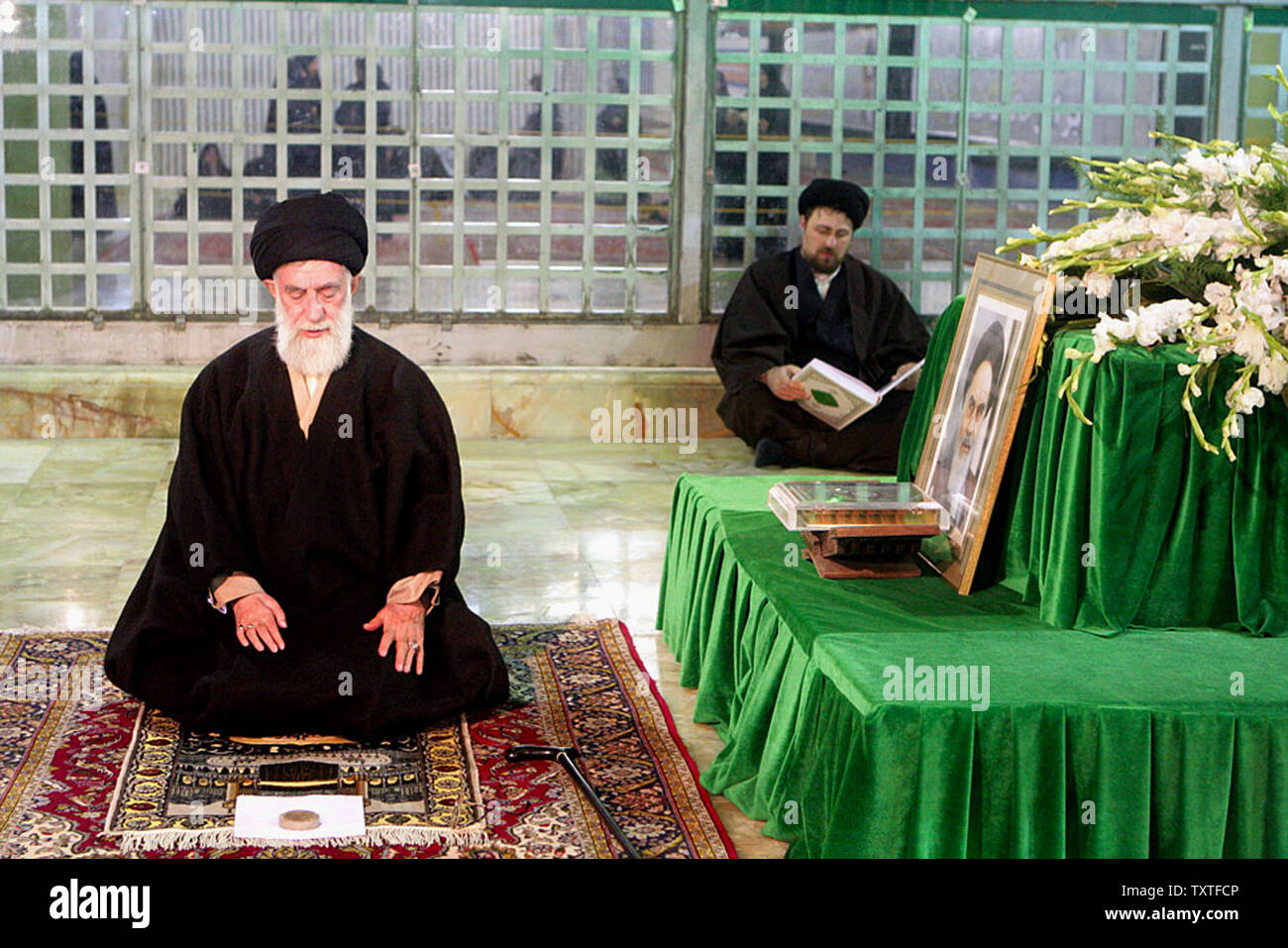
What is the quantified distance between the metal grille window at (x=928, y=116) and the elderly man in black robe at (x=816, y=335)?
1.87 feet

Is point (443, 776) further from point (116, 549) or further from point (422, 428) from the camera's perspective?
point (116, 549)

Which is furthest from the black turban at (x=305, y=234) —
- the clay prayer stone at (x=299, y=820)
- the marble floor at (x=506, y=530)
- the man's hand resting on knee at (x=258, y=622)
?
the marble floor at (x=506, y=530)

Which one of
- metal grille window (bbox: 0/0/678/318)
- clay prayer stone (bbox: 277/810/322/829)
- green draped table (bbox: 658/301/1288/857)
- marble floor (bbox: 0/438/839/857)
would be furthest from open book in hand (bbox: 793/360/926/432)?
clay prayer stone (bbox: 277/810/322/829)

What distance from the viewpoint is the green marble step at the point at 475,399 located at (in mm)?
7656

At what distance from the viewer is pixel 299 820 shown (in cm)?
320

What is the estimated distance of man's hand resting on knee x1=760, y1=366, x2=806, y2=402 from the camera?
282 inches

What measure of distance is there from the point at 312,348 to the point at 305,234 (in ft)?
0.82

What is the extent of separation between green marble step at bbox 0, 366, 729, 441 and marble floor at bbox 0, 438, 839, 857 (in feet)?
0.34

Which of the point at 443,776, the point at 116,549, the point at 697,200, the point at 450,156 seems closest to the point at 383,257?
the point at 450,156

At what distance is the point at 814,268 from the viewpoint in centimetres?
753

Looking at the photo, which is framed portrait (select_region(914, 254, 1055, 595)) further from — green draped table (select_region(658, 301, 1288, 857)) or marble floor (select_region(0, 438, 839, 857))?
marble floor (select_region(0, 438, 839, 857))

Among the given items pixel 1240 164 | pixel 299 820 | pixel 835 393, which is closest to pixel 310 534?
pixel 299 820

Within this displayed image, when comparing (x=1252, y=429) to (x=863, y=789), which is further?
(x=1252, y=429)
